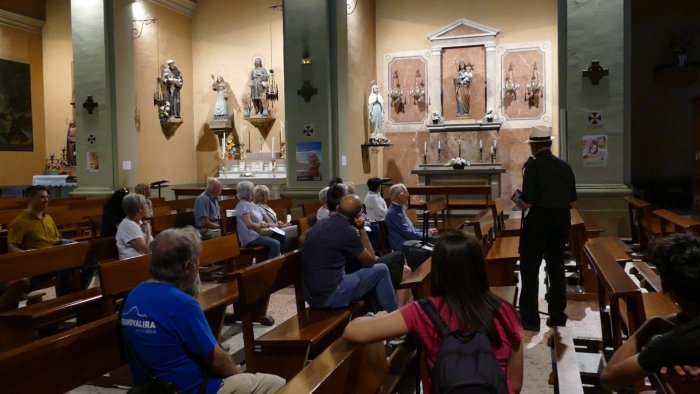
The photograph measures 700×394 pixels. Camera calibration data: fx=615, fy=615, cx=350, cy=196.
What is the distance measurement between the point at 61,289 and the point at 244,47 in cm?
1278

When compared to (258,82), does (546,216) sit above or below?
below

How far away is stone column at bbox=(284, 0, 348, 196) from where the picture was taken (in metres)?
11.9

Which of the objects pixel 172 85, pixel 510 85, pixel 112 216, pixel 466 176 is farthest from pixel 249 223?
pixel 510 85

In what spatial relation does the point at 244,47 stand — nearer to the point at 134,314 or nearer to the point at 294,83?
the point at 294,83

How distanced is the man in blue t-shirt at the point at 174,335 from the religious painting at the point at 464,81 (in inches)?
554

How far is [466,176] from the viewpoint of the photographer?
14.7 meters

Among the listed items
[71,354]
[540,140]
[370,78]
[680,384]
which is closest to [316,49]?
[370,78]

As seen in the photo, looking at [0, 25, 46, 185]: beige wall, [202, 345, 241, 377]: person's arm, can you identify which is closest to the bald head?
[202, 345, 241, 377]: person's arm

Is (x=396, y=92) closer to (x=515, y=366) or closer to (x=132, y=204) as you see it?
(x=132, y=204)

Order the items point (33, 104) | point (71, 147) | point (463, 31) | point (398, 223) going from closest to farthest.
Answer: point (398, 223) < point (463, 31) < point (71, 147) < point (33, 104)

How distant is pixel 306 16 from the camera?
11938 mm

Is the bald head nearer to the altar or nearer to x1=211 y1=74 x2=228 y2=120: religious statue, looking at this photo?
the altar

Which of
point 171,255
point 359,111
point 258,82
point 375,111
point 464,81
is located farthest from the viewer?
point 258,82

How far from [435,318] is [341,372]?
0.43 m
